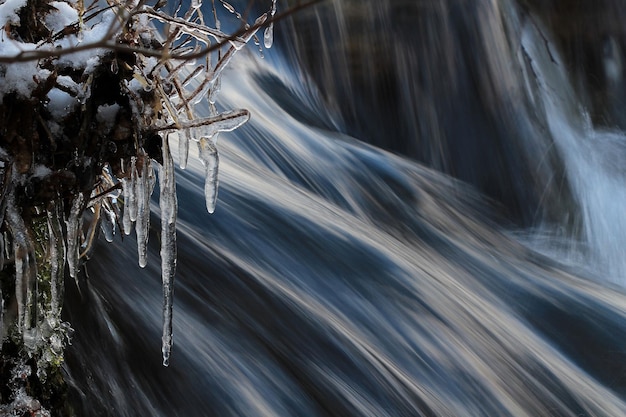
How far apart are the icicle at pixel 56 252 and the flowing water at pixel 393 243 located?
0.39m

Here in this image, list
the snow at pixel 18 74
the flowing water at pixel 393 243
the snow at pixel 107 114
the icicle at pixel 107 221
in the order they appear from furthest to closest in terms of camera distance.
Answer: the flowing water at pixel 393 243, the icicle at pixel 107 221, the snow at pixel 107 114, the snow at pixel 18 74

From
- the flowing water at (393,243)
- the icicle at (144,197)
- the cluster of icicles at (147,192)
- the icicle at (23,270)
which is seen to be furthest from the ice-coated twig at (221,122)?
the flowing water at (393,243)

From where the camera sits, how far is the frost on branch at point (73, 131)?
→ 173cm

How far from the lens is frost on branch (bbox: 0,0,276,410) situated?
5.69ft

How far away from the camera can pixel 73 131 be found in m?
1.79

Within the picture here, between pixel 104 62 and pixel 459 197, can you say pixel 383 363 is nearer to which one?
pixel 104 62

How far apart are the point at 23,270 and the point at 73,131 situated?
0.96ft

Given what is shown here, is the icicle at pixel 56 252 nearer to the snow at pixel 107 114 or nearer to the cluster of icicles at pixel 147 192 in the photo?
the cluster of icicles at pixel 147 192

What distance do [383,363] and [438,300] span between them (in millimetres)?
815

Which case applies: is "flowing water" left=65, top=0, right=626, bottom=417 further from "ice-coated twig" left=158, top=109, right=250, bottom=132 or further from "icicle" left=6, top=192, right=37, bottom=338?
"ice-coated twig" left=158, top=109, right=250, bottom=132

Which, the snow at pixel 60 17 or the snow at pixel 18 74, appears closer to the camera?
the snow at pixel 18 74

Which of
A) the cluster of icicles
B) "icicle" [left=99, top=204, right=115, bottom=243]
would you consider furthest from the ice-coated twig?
"icicle" [left=99, top=204, right=115, bottom=243]

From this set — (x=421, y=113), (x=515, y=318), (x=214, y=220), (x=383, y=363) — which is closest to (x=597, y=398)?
(x=515, y=318)

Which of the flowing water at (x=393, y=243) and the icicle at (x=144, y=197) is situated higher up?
the icicle at (x=144, y=197)
